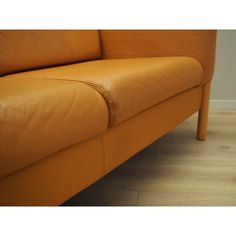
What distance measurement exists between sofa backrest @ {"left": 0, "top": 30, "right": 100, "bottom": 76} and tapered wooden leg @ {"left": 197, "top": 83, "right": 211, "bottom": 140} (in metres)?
0.56

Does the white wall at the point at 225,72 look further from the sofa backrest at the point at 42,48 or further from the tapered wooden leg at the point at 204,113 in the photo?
the sofa backrest at the point at 42,48

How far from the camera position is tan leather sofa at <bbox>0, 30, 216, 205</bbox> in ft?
1.86

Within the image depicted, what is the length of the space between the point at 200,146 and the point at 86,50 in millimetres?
710

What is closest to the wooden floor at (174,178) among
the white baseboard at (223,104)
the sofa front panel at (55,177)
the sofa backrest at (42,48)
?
the sofa front panel at (55,177)

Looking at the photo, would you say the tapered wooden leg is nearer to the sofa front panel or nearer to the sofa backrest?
the sofa backrest

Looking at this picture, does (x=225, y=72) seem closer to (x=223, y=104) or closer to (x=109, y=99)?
(x=223, y=104)

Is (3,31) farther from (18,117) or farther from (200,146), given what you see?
(200,146)

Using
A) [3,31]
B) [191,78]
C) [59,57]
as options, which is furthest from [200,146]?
[3,31]

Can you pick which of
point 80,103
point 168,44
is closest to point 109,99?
point 80,103

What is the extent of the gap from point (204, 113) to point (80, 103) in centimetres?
100

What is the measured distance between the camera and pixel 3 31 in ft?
3.47

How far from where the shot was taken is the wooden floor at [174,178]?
1.05m

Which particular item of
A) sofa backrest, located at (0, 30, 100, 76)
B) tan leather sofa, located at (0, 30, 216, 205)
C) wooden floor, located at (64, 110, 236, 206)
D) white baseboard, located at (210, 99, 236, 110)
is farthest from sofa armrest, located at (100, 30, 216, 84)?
white baseboard, located at (210, 99, 236, 110)
